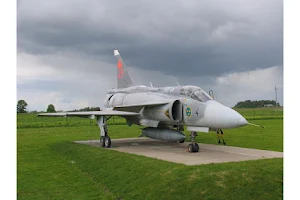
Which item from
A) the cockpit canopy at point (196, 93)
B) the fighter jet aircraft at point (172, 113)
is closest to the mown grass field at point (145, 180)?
the fighter jet aircraft at point (172, 113)

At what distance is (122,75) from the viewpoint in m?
23.0

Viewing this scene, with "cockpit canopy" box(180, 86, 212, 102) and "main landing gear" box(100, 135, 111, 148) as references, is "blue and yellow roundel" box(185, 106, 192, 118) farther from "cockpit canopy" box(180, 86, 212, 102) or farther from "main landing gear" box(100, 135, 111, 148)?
"main landing gear" box(100, 135, 111, 148)

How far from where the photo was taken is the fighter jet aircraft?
13316 millimetres

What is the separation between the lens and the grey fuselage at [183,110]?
43.0 ft

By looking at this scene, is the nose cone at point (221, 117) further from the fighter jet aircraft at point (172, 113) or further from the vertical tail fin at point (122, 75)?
the vertical tail fin at point (122, 75)

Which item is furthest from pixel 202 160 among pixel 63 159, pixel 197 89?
pixel 63 159

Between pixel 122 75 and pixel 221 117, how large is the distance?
11478mm

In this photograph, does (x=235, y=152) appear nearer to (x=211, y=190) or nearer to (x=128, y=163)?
(x=128, y=163)

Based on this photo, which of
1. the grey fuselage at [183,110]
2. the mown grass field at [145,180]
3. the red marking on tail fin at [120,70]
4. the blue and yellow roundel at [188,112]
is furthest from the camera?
the red marking on tail fin at [120,70]

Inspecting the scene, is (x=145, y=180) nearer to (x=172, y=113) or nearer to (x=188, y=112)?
(x=188, y=112)

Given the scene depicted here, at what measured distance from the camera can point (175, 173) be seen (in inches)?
371

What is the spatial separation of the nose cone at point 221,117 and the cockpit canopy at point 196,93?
44cm

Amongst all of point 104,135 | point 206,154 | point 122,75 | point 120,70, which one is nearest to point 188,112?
point 206,154

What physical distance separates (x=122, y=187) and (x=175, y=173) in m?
1.75
